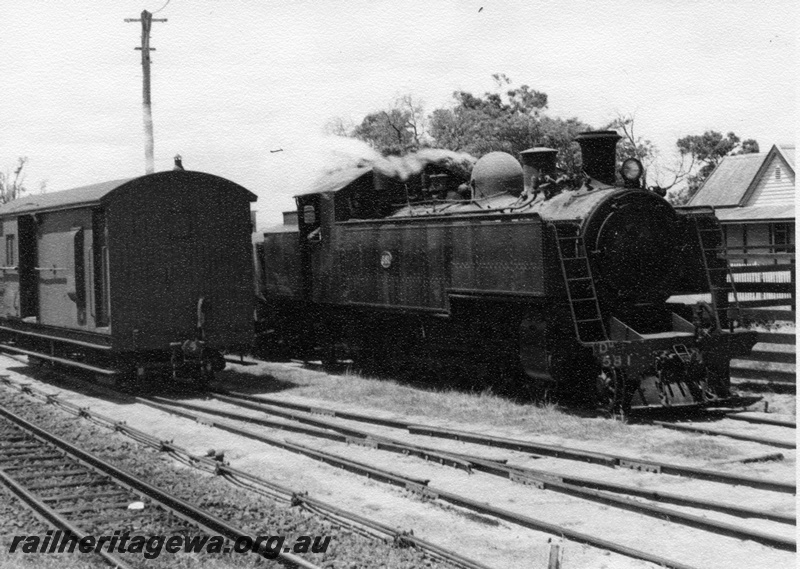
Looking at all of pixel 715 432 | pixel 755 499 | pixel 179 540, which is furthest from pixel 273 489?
pixel 715 432

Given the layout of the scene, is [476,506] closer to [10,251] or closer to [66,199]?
[66,199]

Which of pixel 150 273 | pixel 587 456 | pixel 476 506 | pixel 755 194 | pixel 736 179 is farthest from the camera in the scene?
pixel 736 179

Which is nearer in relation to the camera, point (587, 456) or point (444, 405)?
point (587, 456)

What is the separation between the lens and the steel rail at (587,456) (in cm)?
708

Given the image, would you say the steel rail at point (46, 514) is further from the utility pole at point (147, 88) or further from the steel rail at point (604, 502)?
the utility pole at point (147, 88)

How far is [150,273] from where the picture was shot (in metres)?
12.9

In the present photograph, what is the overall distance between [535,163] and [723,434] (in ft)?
14.6

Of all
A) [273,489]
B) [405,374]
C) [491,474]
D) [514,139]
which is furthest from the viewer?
[514,139]

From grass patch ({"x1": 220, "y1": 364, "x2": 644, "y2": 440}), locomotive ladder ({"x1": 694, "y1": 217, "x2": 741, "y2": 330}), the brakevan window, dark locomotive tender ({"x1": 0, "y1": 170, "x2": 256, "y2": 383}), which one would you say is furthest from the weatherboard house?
the brakevan window

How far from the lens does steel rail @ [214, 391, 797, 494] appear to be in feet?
23.2

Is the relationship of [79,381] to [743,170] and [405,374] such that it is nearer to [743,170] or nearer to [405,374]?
[405,374]

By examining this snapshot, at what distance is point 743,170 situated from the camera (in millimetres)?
35406

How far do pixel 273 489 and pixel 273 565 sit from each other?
1.89 metres

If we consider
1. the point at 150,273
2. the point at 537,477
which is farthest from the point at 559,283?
the point at 150,273
